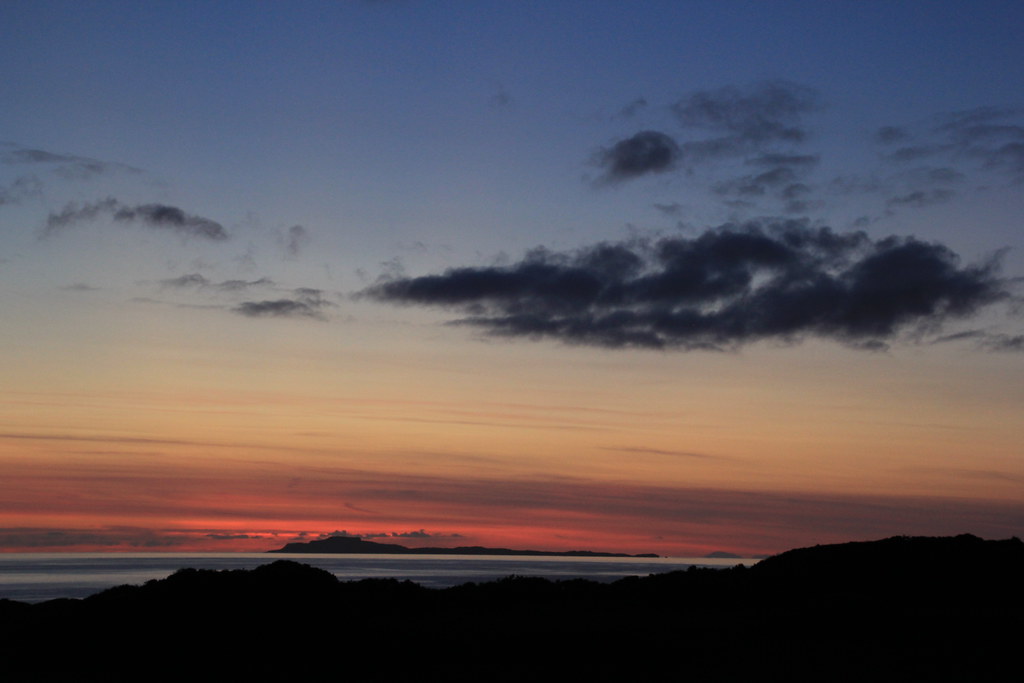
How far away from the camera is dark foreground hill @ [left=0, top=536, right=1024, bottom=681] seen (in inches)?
1062

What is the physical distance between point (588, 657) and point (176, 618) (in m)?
16.1

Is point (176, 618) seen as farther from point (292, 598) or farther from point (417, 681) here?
point (417, 681)

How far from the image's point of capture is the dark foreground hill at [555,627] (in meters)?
27.0

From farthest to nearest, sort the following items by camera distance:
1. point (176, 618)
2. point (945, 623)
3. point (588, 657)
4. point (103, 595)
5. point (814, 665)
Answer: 1. point (103, 595)
2. point (176, 618)
3. point (945, 623)
4. point (588, 657)
5. point (814, 665)

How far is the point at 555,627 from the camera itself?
32688 mm

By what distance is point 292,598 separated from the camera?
3641 centimetres

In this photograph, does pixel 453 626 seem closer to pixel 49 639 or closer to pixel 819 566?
pixel 49 639

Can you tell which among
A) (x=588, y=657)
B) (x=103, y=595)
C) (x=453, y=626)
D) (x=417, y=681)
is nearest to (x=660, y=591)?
(x=453, y=626)

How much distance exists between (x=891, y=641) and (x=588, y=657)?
10209 millimetres

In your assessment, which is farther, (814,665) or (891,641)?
(891,641)

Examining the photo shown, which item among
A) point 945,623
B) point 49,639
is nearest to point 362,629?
point 49,639

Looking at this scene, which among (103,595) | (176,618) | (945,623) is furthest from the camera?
(103,595)

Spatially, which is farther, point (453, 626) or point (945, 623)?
point (453, 626)

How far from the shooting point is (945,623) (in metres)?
31.6
